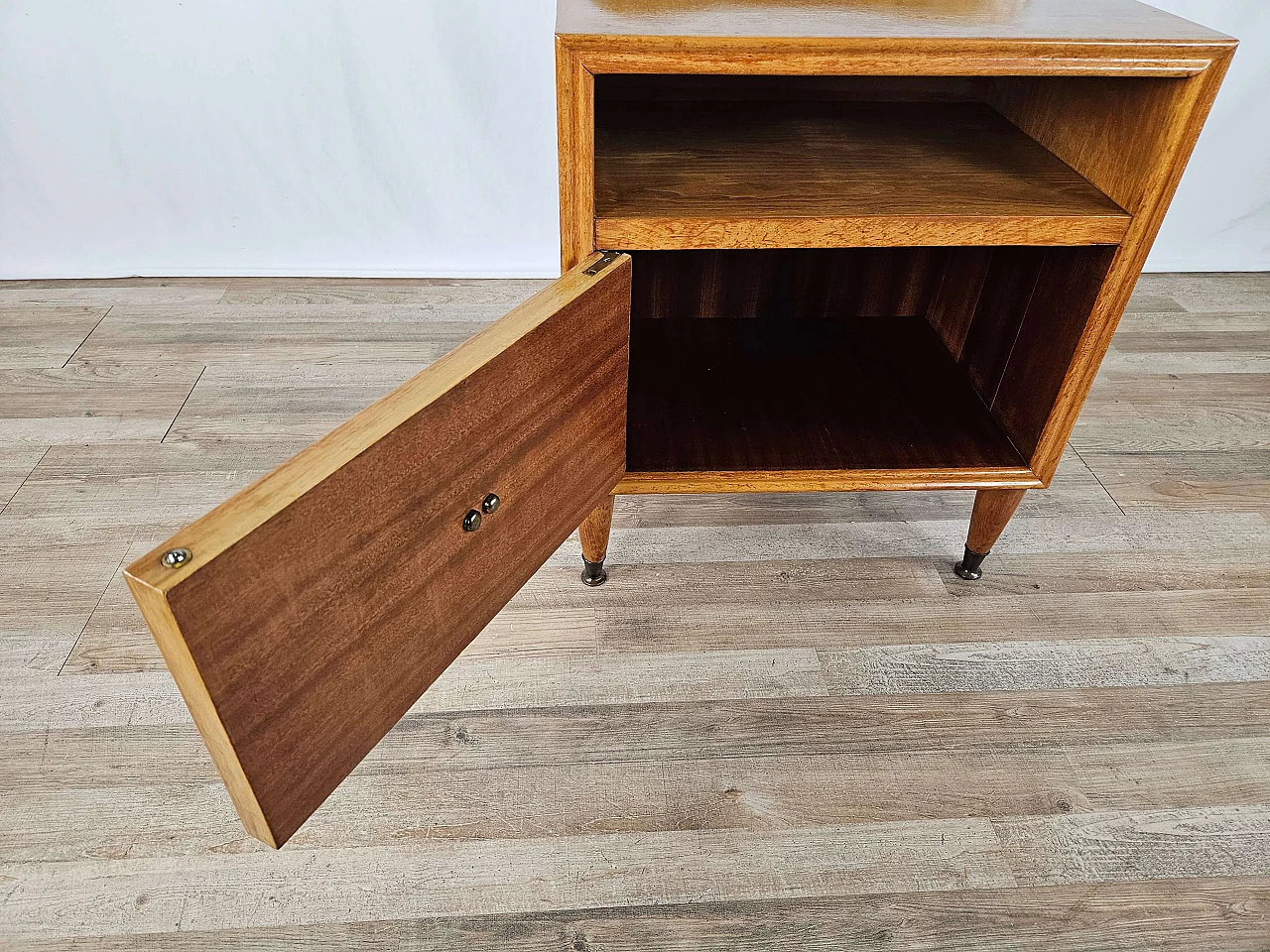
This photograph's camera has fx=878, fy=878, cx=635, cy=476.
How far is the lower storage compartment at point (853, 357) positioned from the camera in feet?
2.55

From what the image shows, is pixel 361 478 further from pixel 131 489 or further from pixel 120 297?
pixel 120 297

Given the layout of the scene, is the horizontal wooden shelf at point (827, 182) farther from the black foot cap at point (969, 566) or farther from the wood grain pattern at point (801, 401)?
the black foot cap at point (969, 566)

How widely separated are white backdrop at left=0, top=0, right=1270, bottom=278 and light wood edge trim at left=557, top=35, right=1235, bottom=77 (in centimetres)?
77

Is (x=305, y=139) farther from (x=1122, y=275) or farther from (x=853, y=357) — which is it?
(x=1122, y=275)

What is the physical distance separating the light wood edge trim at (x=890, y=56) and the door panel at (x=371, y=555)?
129 millimetres

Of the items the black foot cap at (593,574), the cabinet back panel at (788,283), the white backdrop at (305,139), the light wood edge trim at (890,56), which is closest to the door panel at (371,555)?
the light wood edge trim at (890,56)

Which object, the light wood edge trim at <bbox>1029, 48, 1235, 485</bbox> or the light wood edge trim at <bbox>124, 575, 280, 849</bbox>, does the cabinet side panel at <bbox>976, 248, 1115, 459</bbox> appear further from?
the light wood edge trim at <bbox>124, 575, 280, 849</bbox>

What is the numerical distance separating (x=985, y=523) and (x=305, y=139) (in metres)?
1.08

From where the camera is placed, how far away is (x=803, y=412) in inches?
33.1

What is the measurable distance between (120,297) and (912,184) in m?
1.19

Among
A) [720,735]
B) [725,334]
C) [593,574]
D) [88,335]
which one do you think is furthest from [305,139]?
[720,735]

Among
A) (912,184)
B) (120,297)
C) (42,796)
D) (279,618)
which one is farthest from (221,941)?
(120,297)

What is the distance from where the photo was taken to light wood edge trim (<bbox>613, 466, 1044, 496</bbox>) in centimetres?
76

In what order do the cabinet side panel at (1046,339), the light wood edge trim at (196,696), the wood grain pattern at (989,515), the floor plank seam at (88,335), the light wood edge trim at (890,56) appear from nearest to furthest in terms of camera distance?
the light wood edge trim at (196,696)
the light wood edge trim at (890,56)
the cabinet side panel at (1046,339)
the wood grain pattern at (989,515)
the floor plank seam at (88,335)
